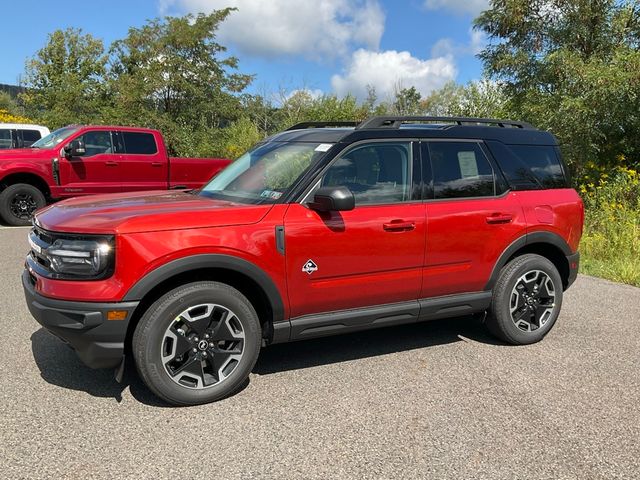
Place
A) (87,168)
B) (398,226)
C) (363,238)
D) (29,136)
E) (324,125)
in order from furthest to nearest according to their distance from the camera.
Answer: (29,136) → (87,168) → (324,125) → (398,226) → (363,238)

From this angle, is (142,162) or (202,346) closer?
(202,346)

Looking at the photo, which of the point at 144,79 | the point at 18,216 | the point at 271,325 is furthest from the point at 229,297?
the point at 144,79

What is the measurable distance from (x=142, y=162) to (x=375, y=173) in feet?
28.0

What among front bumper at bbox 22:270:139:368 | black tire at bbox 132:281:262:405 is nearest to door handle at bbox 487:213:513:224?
black tire at bbox 132:281:262:405

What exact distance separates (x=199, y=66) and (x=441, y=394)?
18.2 metres

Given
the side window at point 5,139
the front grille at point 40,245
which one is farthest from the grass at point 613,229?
the side window at point 5,139

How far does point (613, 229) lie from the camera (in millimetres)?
9125

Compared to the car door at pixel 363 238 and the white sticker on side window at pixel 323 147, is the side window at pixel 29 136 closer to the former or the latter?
the white sticker on side window at pixel 323 147

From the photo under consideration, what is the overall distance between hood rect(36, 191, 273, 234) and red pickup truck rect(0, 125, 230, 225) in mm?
7428

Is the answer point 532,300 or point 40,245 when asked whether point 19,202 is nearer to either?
point 40,245

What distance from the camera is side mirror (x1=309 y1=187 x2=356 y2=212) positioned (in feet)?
11.5

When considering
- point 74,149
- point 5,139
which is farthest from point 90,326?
point 5,139

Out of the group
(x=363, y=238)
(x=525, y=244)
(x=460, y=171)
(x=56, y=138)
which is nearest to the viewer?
(x=363, y=238)

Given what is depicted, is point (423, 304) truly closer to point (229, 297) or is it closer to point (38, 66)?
point (229, 297)
